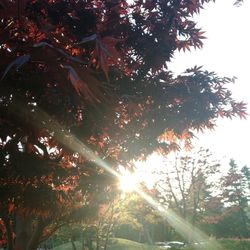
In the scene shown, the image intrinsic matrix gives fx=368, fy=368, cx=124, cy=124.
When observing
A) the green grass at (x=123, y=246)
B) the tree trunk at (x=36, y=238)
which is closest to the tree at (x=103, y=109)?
the tree trunk at (x=36, y=238)

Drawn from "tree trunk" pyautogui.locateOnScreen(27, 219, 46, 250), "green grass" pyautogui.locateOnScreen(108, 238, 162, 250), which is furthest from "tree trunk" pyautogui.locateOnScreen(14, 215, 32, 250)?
"green grass" pyautogui.locateOnScreen(108, 238, 162, 250)

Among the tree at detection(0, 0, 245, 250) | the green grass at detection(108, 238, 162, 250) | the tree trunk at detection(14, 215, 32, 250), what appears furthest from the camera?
the green grass at detection(108, 238, 162, 250)

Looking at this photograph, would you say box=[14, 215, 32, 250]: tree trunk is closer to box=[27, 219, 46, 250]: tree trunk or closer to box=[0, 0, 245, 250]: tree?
box=[27, 219, 46, 250]: tree trunk

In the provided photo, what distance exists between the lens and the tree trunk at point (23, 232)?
7.04m

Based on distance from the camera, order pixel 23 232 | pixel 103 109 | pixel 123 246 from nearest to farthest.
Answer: pixel 103 109, pixel 23 232, pixel 123 246

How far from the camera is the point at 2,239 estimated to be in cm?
1135

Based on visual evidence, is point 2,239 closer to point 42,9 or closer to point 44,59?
point 42,9

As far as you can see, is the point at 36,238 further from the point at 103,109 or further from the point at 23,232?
the point at 103,109

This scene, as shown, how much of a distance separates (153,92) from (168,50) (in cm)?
62

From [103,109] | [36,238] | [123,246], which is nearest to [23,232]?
[36,238]

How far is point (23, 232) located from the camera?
279 inches

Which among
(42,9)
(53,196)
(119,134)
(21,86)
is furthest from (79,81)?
(53,196)

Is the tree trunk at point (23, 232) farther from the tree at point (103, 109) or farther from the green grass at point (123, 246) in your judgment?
the green grass at point (123, 246)

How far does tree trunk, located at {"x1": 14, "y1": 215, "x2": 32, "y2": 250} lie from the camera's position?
7.04m
